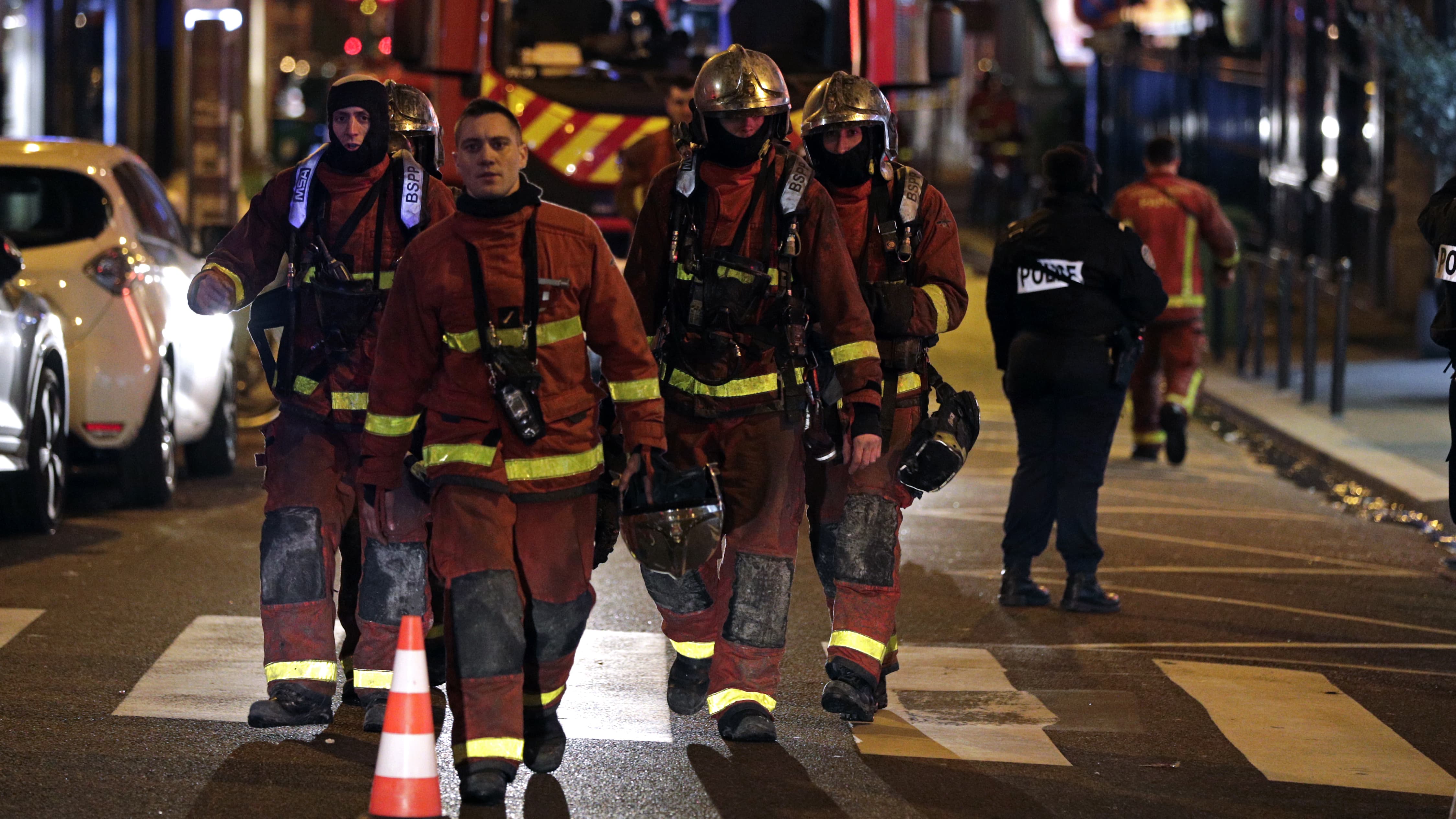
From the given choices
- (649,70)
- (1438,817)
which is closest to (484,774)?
(1438,817)

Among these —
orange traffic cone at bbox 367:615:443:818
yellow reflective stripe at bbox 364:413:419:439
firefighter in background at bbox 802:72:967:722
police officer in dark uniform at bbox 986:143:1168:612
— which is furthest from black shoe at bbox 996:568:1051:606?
orange traffic cone at bbox 367:615:443:818

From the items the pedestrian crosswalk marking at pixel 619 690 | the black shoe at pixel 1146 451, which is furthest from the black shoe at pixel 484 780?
the black shoe at pixel 1146 451

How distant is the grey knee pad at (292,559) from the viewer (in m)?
6.53

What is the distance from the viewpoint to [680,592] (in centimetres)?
666

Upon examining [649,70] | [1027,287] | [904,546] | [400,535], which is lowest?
[904,546]

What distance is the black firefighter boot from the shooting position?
6.67m

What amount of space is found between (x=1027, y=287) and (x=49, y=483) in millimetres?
4473

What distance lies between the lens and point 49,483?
10.0 meters

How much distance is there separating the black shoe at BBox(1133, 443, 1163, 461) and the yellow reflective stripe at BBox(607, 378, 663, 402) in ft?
25.7

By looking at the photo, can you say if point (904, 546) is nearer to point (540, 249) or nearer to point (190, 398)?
point (190, 398)

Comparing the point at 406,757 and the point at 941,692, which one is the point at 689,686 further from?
the point at 406,757

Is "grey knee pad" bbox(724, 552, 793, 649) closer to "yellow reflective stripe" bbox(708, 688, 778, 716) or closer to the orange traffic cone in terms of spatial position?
"yellow reflective stripe" bbox(708, 688, 778, 716)

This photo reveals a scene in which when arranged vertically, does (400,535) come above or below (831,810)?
above

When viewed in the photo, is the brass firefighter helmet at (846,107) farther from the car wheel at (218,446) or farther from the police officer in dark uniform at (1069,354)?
the car wheel at (218,446)
